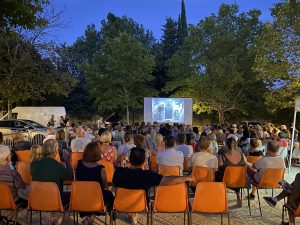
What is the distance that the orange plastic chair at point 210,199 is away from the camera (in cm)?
473

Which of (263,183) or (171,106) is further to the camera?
(171,106)

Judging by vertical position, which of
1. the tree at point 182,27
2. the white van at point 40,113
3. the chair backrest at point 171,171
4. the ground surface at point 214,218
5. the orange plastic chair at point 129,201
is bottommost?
the ground surface at point 214,218

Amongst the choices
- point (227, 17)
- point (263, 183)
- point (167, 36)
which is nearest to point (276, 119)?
point (227, 17)

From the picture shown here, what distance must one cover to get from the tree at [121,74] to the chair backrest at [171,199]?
24338mm

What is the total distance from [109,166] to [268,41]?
15.3 meters

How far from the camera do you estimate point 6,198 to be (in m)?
4.71

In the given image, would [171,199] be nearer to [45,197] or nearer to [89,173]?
[89,173]

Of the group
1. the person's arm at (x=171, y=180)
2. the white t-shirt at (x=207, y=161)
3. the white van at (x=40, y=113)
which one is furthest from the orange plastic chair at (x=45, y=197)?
the white van at (x=40, y=113)

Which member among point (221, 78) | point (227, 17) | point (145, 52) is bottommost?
point (221, 78)

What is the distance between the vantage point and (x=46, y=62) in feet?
74.3

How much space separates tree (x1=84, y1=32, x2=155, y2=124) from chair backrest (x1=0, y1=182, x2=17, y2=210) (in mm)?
A: 24244

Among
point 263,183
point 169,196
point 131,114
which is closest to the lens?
point 169,196

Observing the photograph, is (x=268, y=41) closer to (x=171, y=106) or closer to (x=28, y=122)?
(x=171, y=106)

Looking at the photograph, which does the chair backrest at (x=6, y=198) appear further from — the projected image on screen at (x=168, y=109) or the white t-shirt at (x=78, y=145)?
the projected image on screen at (x=168, y=109)
